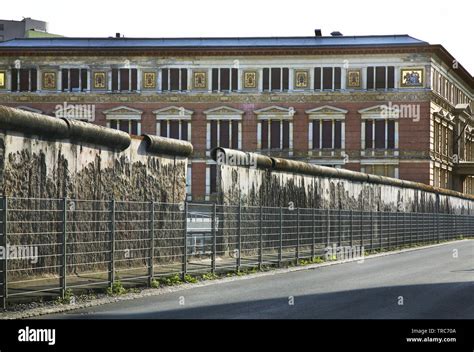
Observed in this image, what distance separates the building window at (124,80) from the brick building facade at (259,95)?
0.25 feet

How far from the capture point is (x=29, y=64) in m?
70.8

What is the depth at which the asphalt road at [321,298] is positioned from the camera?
1309 centimetres

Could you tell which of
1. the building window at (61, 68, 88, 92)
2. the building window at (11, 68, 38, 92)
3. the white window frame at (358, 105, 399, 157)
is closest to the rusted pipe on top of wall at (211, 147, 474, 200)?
the white window frame at (358, 105, 399, 157)

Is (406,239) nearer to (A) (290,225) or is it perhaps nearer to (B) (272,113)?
(A) (290,225)

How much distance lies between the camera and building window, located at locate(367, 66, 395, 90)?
68.5 meters

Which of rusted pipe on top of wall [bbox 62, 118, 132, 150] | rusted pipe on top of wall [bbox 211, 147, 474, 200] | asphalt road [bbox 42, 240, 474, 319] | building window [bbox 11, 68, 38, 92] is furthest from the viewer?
building window [bbox 11, 68, 38, 92]

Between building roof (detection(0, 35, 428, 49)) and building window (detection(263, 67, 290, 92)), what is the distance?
1.83 m

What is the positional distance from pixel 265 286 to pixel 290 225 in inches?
290

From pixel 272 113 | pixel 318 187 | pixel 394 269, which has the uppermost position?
pixel 272 113

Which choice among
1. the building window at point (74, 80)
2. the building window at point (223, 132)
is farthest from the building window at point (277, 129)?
the building window at point (74, 80)

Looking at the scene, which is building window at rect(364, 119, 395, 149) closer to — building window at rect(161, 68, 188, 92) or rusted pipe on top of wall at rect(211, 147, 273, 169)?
building window at rect(161, 68, 188, 92)

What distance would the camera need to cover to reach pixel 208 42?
2854 inches
